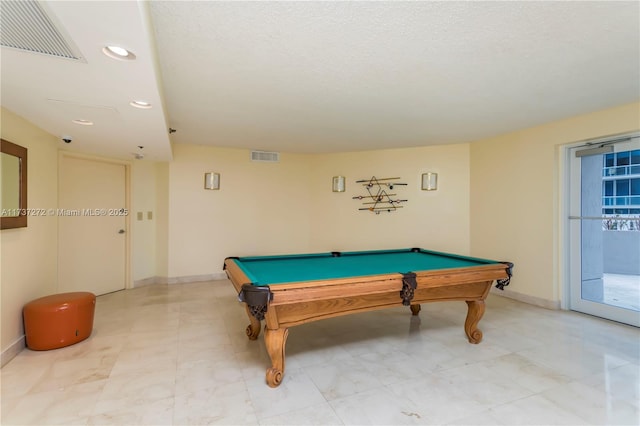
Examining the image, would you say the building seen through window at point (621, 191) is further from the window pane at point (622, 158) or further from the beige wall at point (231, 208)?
the beige wall at point (231, 208)


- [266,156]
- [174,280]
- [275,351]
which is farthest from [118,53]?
[174,280]

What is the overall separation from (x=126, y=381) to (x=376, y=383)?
1.79 m

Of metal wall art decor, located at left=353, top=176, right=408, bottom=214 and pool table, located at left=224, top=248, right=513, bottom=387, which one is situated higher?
metal wall art decor, located at left=353, top=176, right=408, bottom=214

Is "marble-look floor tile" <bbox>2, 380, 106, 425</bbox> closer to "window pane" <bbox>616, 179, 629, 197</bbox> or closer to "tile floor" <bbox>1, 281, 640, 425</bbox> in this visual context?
"tile floor" <bbox>1, 281, 640, 425</bbox>

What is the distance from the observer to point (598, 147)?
354 cm

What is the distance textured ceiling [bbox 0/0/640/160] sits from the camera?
5.39 ft

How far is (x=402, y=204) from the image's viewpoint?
17.2 ft

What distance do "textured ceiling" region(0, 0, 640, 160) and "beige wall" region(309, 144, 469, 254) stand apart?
1.43m

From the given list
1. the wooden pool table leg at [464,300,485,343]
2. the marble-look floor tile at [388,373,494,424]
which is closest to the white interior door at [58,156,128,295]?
the marble-look floor tile at [388,373,494,424]

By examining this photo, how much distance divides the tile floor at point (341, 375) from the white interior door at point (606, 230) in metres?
0.30

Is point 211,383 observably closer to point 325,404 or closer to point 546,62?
point 325,404

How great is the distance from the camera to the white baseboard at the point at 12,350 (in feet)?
7.97

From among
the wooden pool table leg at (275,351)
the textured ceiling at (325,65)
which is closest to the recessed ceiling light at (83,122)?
the textured ceiling at (325,65)

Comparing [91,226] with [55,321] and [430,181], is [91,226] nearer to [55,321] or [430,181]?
[55,321]
